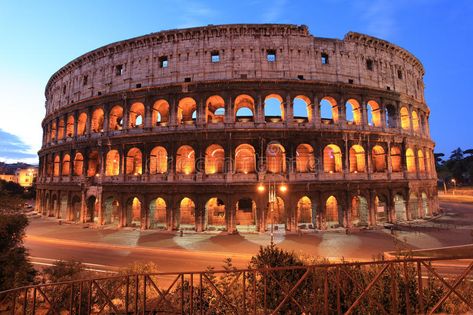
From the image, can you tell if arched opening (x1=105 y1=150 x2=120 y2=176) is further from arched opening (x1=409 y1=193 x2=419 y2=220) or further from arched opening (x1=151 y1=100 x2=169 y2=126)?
arched opening (x1=409 y1=193 x2=419 y2=220)

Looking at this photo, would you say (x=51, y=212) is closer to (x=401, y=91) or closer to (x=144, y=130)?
(x=144, y=130)

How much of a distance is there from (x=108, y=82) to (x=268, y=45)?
57.9ft

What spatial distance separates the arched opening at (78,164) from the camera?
94.8 feet

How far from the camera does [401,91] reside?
28203 millimetres

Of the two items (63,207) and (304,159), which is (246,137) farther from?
(63,207)

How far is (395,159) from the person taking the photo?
2695 centimetres

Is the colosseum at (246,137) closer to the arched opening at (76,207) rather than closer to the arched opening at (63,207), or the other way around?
the arched opening at (76,207)

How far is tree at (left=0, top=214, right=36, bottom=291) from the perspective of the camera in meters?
9.66

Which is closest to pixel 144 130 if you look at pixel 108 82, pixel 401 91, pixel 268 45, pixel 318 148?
pixel 108 82

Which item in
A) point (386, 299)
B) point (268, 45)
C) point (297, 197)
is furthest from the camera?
point (268, 45)

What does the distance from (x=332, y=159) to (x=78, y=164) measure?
29.2 metres

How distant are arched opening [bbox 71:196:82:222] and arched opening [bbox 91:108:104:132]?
320 inches

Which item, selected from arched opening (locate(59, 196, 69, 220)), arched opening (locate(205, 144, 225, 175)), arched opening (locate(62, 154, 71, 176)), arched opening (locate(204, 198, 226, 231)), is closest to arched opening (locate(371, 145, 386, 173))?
arched opening (locate(205, 144, 225, 175))

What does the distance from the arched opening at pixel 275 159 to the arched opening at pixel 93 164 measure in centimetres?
1927
